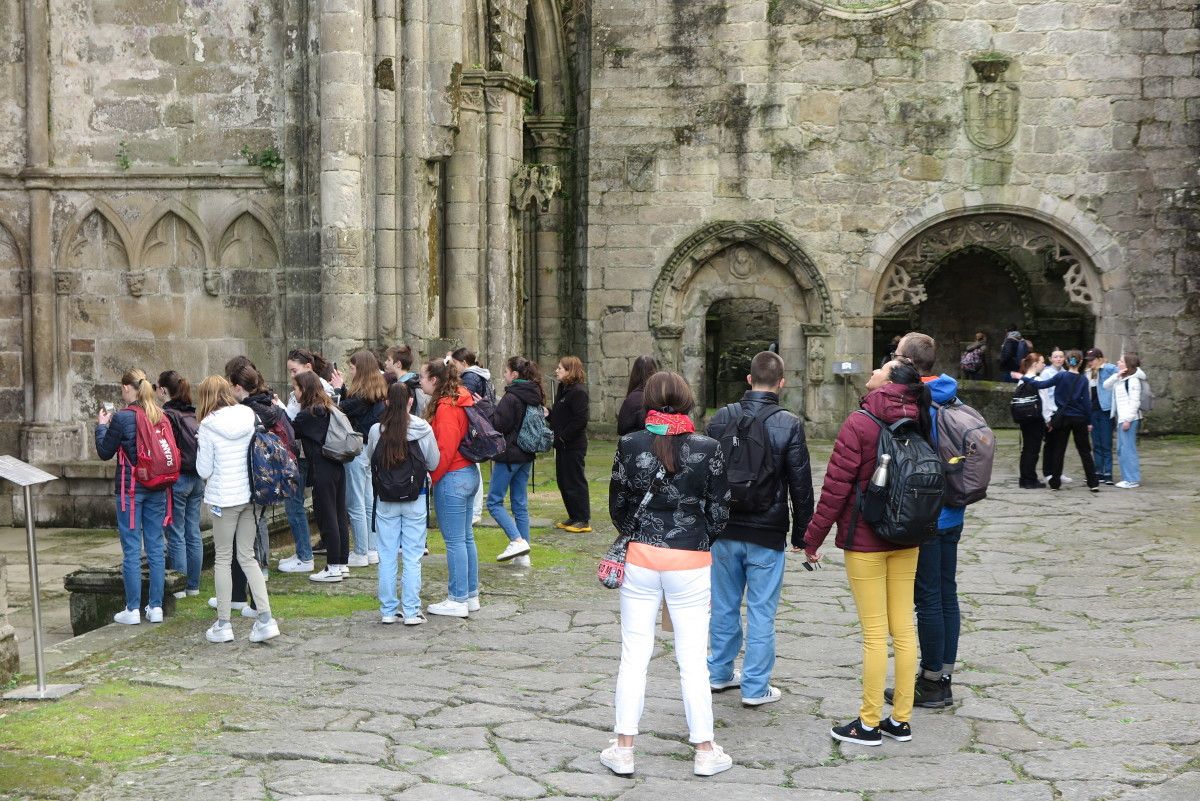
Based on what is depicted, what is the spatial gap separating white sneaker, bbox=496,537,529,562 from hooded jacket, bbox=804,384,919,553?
15.6 feet

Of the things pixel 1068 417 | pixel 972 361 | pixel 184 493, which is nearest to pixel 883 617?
pixel 184 493

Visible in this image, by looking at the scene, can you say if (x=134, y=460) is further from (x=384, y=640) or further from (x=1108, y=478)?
(x=1108, y=478)

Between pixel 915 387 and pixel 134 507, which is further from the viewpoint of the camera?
pixel 134 507

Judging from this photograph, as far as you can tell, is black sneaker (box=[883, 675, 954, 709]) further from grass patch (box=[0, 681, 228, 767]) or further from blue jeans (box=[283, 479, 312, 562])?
blue jeans (box=[283, 479, 312, 562])

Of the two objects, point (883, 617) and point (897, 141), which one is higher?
point (897, 141)

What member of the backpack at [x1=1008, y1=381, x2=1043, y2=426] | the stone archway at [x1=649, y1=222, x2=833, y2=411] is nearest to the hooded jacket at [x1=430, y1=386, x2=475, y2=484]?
the backpack at [x1=1008, y1=381, x2=1043, y2=426]

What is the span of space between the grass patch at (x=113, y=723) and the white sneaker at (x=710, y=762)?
218cm

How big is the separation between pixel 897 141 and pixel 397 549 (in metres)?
13.4

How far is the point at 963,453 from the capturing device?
7.10m

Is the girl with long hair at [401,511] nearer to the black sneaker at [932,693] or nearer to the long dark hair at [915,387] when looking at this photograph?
the black sneaker at [932,693]

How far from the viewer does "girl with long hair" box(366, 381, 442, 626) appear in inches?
351

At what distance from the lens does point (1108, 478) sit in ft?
52.7

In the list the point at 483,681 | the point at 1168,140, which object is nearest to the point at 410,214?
the point at 483,681

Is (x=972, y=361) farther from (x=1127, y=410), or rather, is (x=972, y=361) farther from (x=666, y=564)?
(x=666, y=564)
